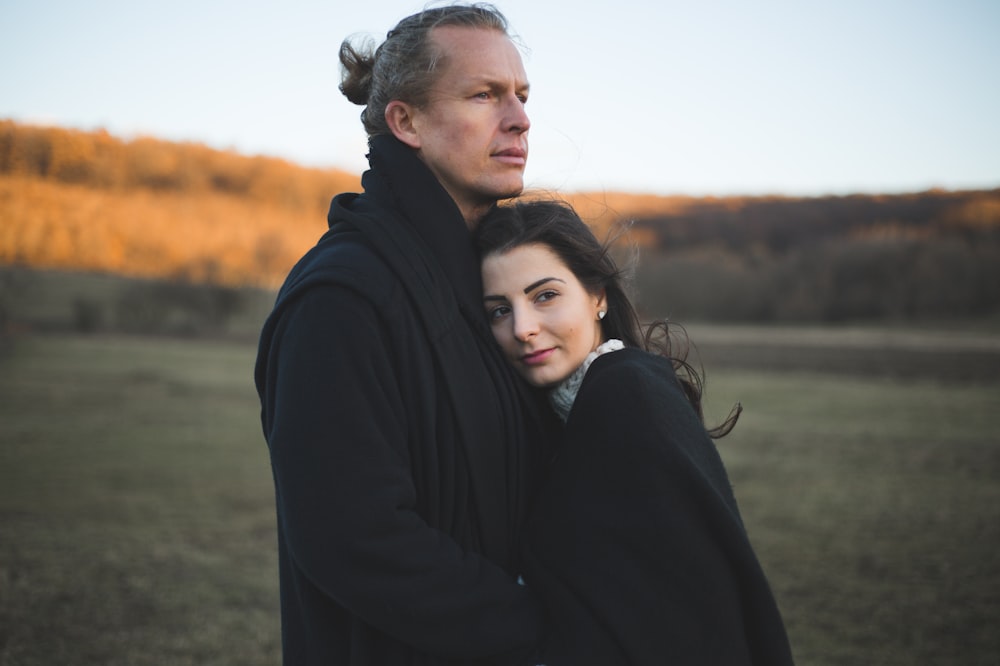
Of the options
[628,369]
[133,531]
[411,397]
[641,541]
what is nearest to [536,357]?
[628,369]

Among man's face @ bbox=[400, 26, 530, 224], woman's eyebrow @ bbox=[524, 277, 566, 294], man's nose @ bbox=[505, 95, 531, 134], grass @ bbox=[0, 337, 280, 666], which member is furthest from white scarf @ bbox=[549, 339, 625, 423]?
grass @ bbox=[0, 337, 280, 666]

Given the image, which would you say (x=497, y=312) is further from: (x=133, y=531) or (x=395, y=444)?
(x=133, y=531)

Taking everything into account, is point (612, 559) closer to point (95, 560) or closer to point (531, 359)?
point (531, 359)

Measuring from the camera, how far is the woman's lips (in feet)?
6.10

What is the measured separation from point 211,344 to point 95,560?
84.6ft

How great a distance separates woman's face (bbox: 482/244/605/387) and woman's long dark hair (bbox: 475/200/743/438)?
4cm

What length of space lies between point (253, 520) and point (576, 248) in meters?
6.90

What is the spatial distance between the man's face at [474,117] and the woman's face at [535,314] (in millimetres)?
209

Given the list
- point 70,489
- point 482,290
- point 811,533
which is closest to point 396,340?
point 482,290

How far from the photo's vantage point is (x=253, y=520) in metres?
7.88

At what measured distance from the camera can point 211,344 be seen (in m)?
30.6

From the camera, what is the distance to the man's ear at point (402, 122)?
74.1 inches

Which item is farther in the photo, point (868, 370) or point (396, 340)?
point (868, 370)

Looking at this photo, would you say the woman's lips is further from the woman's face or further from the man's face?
the man's face
